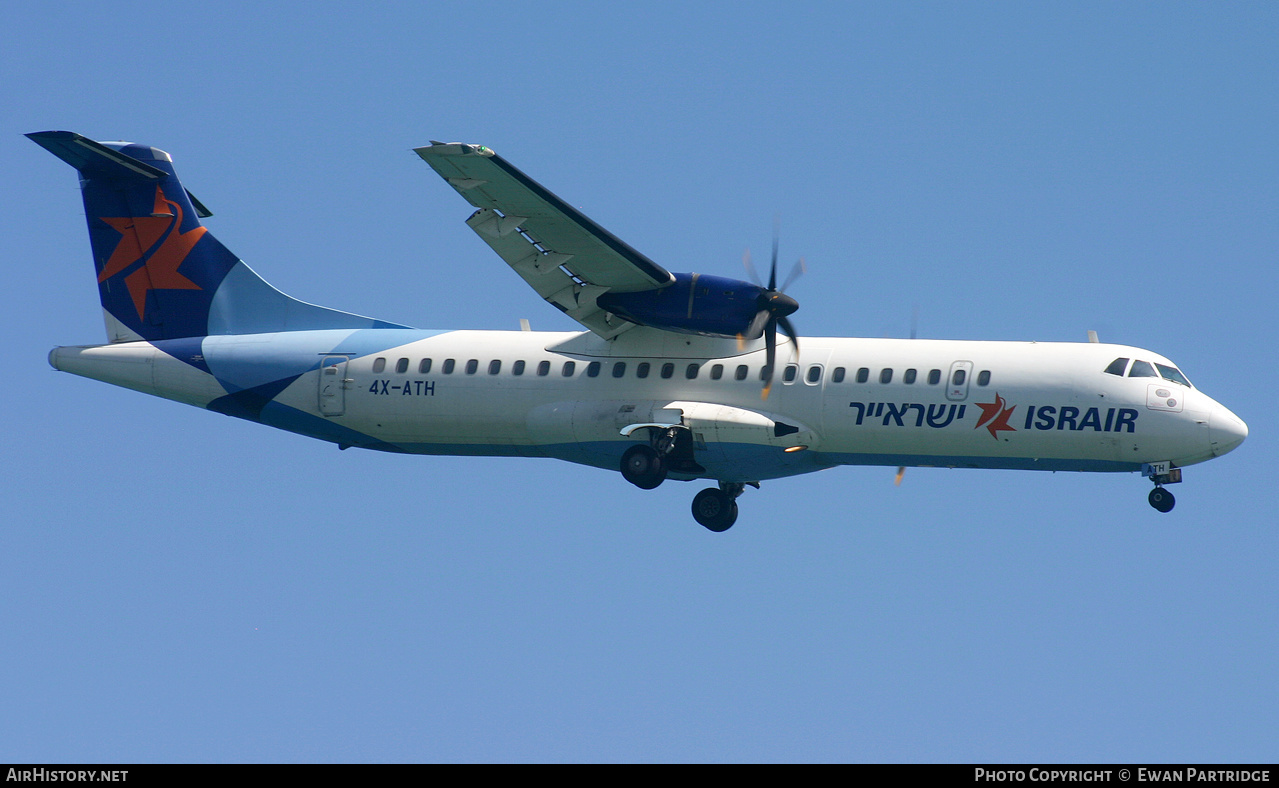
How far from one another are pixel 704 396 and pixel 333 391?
22.9ft

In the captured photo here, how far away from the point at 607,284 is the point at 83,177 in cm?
1113

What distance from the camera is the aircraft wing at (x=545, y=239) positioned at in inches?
877

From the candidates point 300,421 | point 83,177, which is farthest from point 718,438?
point 83,177

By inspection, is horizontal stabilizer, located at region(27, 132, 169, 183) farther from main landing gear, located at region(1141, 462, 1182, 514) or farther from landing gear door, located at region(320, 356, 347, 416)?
main landing gear, located at region(1141, 462, 1182, 514)

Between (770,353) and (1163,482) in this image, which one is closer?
(1163,482)

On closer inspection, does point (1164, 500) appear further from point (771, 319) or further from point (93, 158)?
point (93, 158)

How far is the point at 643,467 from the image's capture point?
24.7 metres

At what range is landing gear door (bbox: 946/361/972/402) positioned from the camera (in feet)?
77.8

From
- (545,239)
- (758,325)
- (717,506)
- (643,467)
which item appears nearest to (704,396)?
(643,467)

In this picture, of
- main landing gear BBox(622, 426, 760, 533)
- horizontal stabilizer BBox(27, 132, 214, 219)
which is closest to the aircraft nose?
main landing gear BBox(622, 426, 760, 533)

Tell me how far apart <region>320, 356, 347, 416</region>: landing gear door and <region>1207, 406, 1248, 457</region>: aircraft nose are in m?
15.1

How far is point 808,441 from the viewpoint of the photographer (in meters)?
24.3
